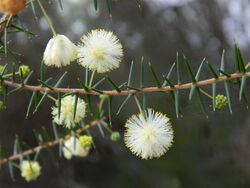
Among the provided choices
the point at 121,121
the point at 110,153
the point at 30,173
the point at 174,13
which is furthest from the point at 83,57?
the point at 174,13

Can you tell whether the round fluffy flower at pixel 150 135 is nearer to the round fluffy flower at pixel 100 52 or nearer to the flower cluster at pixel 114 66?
the flower cluster at pixel 114 66

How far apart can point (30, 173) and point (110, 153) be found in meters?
3.76

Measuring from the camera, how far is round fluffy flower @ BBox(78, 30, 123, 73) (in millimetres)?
928

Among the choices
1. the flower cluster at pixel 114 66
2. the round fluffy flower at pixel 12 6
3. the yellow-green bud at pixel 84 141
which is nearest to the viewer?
the round fluffy flower at pixel 12 6

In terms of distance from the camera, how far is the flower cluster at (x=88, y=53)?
923mm

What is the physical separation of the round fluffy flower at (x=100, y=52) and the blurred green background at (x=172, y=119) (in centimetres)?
375

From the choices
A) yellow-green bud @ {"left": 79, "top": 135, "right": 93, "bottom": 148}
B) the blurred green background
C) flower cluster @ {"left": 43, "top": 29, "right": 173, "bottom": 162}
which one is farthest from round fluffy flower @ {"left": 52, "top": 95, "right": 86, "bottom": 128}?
the blurred green background

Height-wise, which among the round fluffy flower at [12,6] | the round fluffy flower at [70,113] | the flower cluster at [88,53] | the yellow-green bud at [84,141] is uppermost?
the round fluffy flower at [12,6]

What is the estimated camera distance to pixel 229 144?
5383 mm

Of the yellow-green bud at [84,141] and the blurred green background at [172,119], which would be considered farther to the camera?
the blurred green background at [172,119]

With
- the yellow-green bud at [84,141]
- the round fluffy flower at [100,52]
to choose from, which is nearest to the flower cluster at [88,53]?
the round fluffy flower at [100,52]

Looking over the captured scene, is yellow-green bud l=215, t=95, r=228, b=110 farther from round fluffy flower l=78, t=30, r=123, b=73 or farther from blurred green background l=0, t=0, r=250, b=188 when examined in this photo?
blurred green background l=0, t=0, r=250, b=188

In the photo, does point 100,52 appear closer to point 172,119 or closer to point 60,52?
point 60,52

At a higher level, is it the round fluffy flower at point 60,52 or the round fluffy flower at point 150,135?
the round fluffy flower at point 60,52
